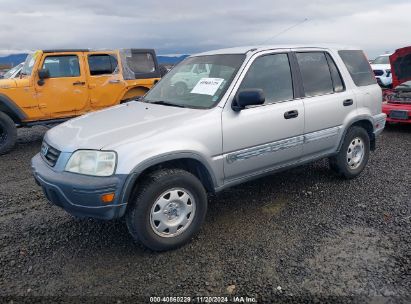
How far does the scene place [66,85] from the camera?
7.40m

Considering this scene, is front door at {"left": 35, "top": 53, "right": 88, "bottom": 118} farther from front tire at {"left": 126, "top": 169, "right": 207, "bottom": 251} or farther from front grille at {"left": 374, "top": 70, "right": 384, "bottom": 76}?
front grille at {"left": 374, "top": 70, "right": 384, "bottom": 76}

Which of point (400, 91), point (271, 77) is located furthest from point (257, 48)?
point (400, 91)

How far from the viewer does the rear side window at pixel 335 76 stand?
4.45 m

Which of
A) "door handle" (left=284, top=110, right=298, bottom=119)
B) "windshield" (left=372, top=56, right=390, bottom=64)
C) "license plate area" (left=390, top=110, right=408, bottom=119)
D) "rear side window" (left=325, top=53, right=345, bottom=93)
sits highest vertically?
"rear side window" (left=325, top=53, right=345, bottom=93)

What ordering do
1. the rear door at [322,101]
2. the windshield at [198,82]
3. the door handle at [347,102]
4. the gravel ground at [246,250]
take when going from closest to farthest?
the gravel ground at [246,250], the windshield at [198,82], the rear door at [322,101], the door handle at [347,102]

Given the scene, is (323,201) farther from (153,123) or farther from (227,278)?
(153,123)

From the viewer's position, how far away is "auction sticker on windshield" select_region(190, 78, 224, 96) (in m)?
3.60

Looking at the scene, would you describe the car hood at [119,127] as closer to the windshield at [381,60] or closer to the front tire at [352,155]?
the front tire at [352,155]

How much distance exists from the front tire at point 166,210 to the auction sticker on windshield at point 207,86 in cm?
93

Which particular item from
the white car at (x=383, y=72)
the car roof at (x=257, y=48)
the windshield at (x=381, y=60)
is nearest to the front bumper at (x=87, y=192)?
the car roof at (x=257, y=48)

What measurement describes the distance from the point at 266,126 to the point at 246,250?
1.26 meters

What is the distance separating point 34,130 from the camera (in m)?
9.28

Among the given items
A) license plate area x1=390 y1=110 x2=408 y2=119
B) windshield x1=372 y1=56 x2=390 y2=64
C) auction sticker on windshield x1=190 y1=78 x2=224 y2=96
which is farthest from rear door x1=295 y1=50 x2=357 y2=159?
windshield x1=372 y1=56 x2=390 y2=64

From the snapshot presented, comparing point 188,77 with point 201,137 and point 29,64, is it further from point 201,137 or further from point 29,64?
point 29,64
